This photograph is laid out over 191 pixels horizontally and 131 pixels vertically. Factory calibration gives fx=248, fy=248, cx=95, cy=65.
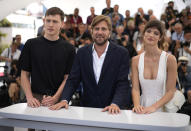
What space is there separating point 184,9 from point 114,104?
5.91m

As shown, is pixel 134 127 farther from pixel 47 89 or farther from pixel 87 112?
pixel 47 89

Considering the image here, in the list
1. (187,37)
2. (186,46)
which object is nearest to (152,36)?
(186,46)

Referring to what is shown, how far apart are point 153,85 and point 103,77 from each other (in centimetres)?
54

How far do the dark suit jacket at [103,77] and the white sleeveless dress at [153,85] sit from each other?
0.85 ft

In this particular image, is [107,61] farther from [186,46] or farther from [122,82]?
[186,46]

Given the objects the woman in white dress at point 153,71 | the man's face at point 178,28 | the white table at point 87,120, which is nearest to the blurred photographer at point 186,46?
the man's face at point 178,28

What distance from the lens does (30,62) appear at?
2.50m

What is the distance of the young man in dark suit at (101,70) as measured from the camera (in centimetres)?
219

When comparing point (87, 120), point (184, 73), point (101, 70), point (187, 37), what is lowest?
point (184, 73)

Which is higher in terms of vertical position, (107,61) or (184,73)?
(107,61)

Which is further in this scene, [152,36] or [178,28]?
[178,28]

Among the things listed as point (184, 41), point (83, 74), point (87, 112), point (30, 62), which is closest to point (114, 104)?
point (87, 112)

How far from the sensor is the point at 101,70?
2.19m

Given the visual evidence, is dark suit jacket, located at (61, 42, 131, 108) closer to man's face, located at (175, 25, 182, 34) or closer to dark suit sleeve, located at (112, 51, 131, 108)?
dark suit sleeve, located at (112, 51, 131, 108)
